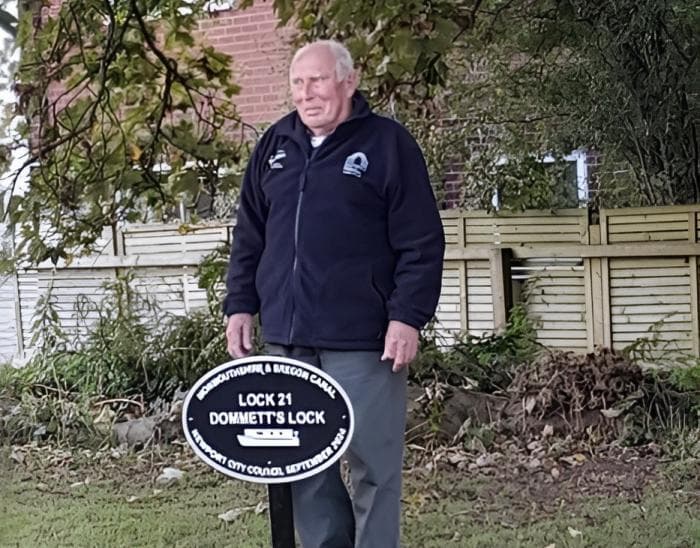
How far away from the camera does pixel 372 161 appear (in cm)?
209

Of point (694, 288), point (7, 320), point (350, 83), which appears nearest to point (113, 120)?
point (7, 320)

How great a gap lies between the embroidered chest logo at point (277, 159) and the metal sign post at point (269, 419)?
47 cm

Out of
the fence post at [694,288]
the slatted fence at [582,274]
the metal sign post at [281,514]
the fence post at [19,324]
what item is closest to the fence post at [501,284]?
the slatted fence at [582,274]

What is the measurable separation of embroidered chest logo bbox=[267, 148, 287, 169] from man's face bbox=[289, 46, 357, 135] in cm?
10

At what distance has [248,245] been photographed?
2.27m

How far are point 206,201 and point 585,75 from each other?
194cm

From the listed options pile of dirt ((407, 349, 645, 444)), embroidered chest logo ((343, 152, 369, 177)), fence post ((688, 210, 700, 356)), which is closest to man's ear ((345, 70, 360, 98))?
embroidered chest logo ((343, 152, 369, 177))

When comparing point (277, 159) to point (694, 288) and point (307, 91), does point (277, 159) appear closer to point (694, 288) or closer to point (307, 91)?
point (307, 91)

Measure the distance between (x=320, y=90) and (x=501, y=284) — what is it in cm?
316

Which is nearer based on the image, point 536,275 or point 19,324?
point 19,324

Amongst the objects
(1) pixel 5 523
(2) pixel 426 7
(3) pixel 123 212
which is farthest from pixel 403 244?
(1) pixel 5 523

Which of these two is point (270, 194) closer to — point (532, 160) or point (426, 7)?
point (426, 7)

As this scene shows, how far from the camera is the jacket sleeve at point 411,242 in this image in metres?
2.07

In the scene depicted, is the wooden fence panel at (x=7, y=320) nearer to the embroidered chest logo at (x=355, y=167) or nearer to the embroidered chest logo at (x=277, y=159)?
the embroidered chest logo at (x=277, y=159)
